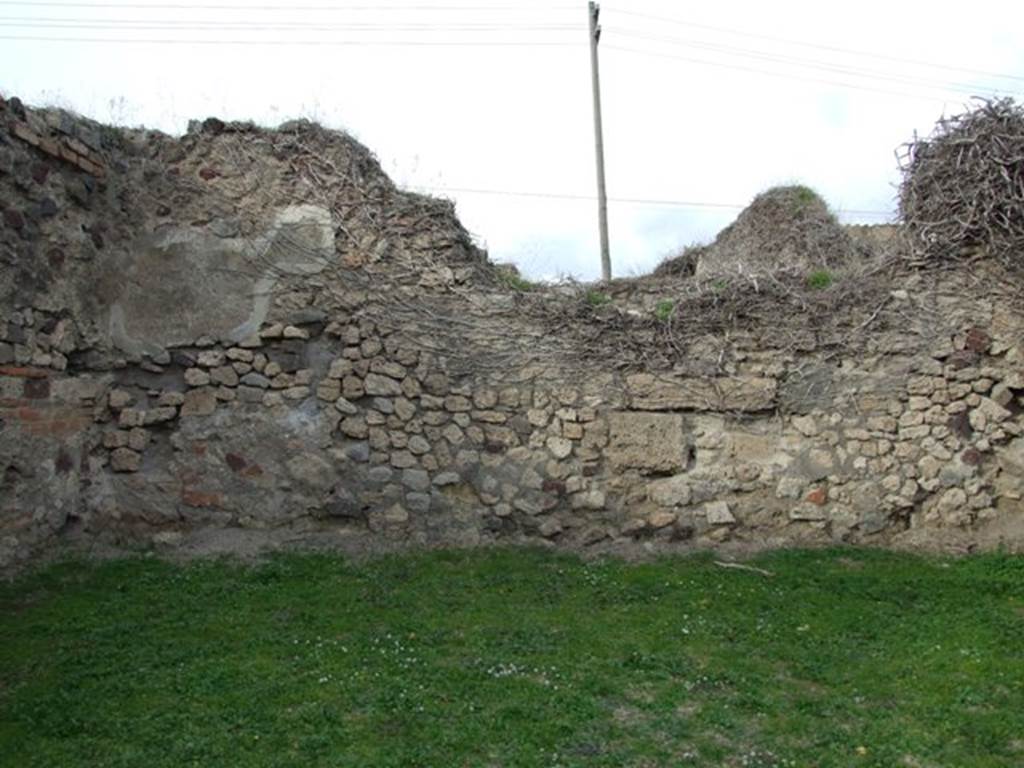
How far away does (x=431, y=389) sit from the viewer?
729 centimetres

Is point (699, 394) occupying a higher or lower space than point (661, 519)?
higher

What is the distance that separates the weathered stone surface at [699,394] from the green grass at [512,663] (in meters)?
1.21

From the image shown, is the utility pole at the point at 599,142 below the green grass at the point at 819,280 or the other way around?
the other way around

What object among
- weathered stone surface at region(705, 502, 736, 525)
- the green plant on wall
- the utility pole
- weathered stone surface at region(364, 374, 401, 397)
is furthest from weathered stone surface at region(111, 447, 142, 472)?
the utility pole

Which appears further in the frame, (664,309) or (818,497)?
(664,309)

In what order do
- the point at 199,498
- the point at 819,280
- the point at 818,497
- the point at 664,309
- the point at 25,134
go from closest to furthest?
the point at 25,134
the point at 199,498
the point at 818,497
the point at 664,309
the point at 819,280

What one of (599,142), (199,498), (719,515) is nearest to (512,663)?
(719,515)

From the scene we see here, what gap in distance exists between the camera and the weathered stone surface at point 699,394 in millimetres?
7445

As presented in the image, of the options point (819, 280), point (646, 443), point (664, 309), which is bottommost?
point (646, 443)

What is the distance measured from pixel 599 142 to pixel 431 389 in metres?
10.7

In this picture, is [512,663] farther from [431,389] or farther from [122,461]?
[122,461]

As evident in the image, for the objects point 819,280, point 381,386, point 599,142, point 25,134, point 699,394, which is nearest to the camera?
point 25,134

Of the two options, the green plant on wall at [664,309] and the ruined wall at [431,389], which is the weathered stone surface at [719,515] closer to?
the ruined wall at [431,389]

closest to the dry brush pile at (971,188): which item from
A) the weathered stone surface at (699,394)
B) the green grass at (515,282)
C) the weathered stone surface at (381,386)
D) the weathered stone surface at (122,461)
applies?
the weathered stone surface at (699,394)
